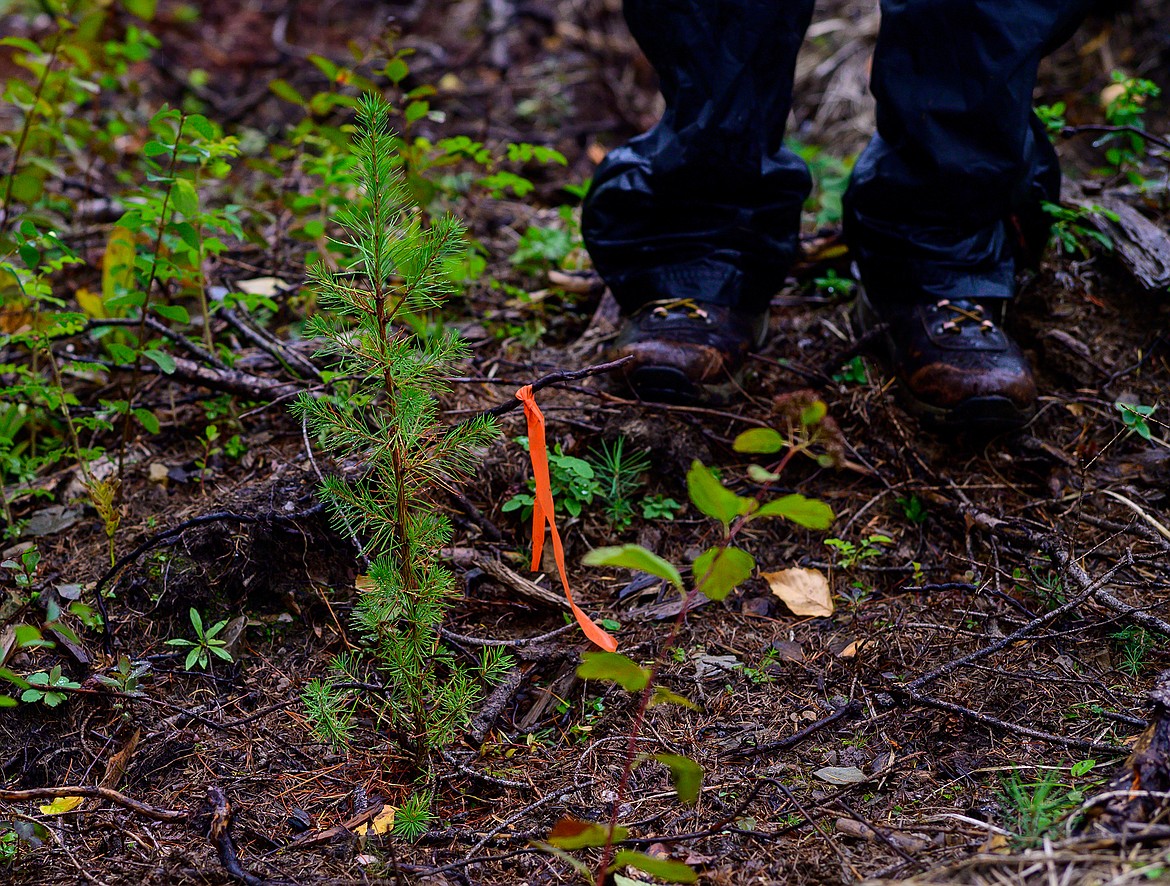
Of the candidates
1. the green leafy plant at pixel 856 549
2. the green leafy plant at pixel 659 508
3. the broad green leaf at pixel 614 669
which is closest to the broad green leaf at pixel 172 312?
the green leafy plant at pixel 659 508

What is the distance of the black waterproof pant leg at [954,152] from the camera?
2.25 metres

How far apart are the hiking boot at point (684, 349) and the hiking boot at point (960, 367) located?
45 centimetres

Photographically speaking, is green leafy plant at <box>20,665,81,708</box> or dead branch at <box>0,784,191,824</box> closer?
dead branch at <box>0,784,191,824</box>

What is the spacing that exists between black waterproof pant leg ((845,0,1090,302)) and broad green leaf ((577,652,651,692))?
1717 millimetres

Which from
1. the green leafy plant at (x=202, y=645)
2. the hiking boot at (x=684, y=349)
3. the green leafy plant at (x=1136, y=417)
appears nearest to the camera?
the green leafy plant at (x=202, y=645)

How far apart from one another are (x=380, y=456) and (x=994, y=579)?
148 centimetres

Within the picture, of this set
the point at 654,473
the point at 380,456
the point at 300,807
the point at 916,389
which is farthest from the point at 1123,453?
the point at 300,807

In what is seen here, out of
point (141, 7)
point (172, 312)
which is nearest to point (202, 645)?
point (172, 312)

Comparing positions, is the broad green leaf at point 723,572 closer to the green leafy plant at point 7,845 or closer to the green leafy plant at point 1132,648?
the green leafy plant at point 1132,648

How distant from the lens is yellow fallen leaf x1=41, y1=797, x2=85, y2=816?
1663 millimetres

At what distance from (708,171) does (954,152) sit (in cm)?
65

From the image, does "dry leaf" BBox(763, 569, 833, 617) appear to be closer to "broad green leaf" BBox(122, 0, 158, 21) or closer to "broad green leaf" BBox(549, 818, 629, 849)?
"broad green leaf" BBox(549, 818, 629, 849)

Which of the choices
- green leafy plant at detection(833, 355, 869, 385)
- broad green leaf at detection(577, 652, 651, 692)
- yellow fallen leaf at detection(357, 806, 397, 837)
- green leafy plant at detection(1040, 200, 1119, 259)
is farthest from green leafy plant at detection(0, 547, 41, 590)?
green leafy plant at detection(1040, 200, 1119, 259)

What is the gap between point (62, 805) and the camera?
167 cm
